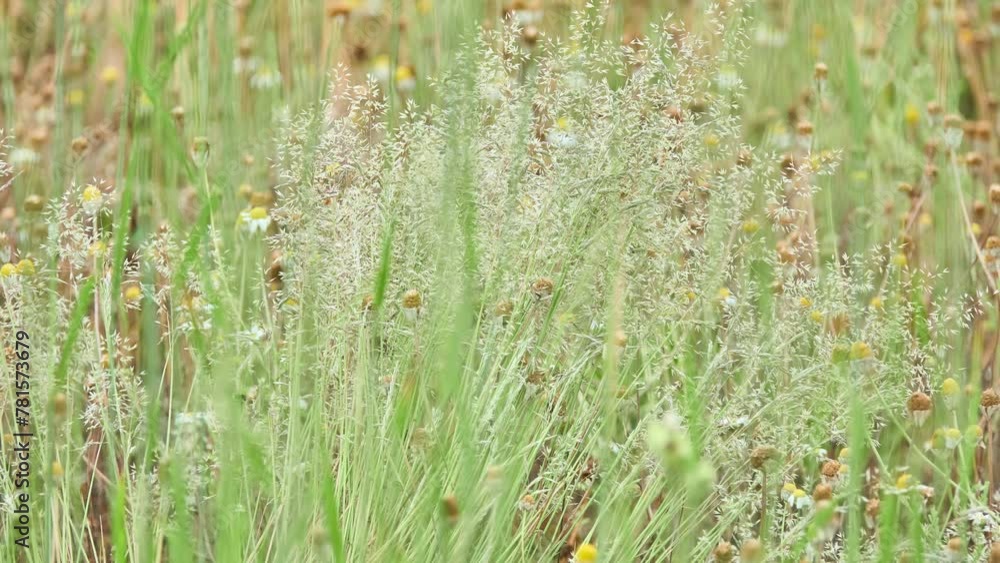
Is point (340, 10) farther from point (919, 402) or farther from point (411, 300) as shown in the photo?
point (919, 402)

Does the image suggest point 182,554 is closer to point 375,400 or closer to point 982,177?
point 375,400

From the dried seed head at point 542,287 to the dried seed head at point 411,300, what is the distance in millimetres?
103

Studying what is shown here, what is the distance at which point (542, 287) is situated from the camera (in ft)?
3.49

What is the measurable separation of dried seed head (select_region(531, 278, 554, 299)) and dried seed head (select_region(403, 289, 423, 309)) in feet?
0.34

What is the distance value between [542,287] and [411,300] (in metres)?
0.12

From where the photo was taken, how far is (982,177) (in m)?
2.08

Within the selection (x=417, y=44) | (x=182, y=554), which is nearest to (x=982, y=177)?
(x=417, y=44)

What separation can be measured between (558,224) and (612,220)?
0.17 ft

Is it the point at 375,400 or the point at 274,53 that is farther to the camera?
the point at 274,53

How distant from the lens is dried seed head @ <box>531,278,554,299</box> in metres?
1.06

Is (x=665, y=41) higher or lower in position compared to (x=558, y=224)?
higher

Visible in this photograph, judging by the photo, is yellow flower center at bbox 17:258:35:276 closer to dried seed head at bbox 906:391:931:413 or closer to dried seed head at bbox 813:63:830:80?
dried seed head at bbox 906:391:931:413

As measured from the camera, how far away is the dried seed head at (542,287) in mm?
1061

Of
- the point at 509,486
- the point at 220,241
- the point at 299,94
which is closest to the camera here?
the point at 509,486
